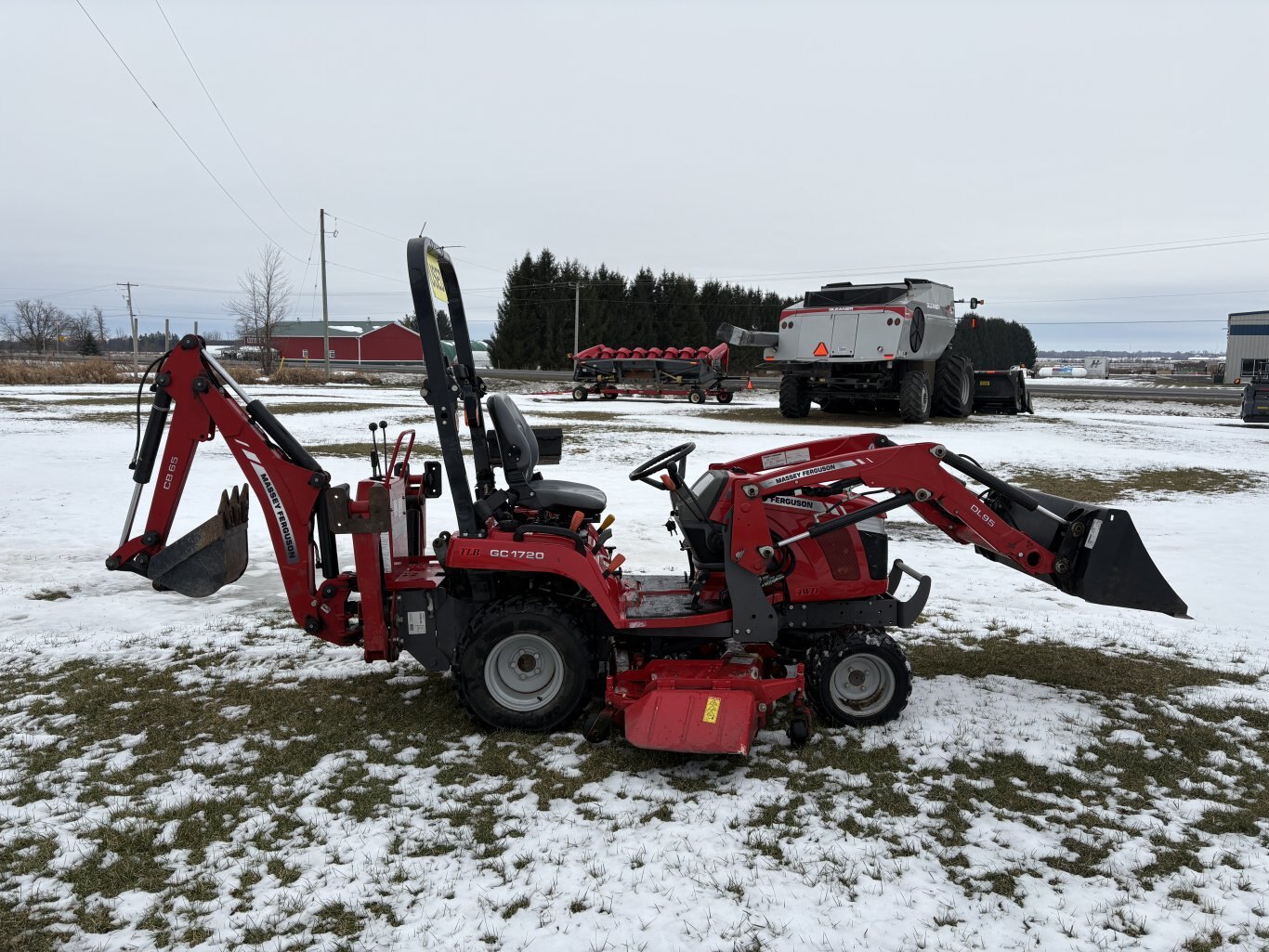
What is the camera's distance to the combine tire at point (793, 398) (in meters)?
21.7

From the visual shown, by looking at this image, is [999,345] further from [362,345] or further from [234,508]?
[234,508]

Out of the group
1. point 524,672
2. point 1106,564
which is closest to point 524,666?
point 524,672

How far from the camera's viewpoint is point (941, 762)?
162 inches

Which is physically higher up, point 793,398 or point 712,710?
point 793,398

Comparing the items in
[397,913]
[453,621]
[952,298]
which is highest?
[952,298]

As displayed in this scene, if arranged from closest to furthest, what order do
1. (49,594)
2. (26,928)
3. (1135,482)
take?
1. (26,928)
2. (49,594)
3. (1135,482)

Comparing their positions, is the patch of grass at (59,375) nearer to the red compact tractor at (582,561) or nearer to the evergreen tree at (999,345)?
the red compact tractor at (582,561)

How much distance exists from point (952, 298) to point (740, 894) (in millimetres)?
21414

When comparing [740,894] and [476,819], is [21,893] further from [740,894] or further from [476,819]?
[740,894]

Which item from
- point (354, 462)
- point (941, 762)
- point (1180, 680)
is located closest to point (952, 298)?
point (354, 462)

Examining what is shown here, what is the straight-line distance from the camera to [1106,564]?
4.45 meters

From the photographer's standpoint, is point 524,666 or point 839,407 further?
point 839,407

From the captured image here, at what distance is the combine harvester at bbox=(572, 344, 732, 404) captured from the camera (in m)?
28.7

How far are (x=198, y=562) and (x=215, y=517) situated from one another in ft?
0.85
